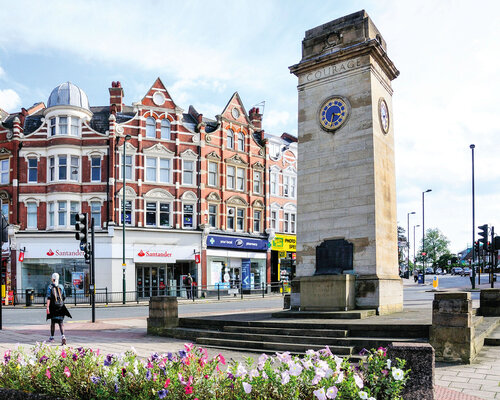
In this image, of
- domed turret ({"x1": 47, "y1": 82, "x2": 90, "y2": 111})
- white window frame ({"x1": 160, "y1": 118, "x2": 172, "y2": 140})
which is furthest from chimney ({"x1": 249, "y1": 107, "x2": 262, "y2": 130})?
domed turret ({"x1": 47, "y1": 82, "x2": 90, "y2": 111})

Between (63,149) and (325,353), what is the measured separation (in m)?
34.7

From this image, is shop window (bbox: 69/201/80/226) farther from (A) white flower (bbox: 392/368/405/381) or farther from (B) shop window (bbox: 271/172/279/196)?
(A) white flower (bbox: 392/368/405/381)

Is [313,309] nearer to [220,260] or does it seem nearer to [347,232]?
[347,232]

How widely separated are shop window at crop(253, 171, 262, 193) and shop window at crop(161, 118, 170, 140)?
360 inches

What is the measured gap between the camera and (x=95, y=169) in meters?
36.6

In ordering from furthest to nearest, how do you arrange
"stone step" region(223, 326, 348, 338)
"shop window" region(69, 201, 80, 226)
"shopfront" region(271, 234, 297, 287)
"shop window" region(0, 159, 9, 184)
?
1. "shopfront" region(271, 234, 297, 287)
2. "shop window" region(0, 159, 9, 184)
3. "shop window" region(69, 201, 80, 226)
4. "stone step" region(223, 326, 348, 338)

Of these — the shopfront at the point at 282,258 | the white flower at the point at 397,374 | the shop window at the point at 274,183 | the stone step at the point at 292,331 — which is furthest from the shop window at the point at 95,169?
the white flower at the point at 397,374

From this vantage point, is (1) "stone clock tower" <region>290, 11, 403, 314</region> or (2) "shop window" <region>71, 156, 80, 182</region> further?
(2) "shop window" <region>71, 156, 80, 182</region>

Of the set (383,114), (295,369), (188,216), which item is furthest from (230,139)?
(295,369)

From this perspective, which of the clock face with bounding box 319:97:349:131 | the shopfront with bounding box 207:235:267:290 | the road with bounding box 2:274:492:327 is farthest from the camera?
the shopfront with bounding box 207:235:267:290

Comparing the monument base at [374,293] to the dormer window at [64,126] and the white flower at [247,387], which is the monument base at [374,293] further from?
the dormer window at [64,126]

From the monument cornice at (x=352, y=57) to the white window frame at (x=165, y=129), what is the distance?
24700 millimetres

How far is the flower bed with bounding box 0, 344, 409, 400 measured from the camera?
440 centimetres

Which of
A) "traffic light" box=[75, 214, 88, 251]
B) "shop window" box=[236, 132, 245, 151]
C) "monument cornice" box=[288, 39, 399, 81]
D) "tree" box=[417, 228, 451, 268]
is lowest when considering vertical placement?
"tree" box=[417, 228, 451, 268]
